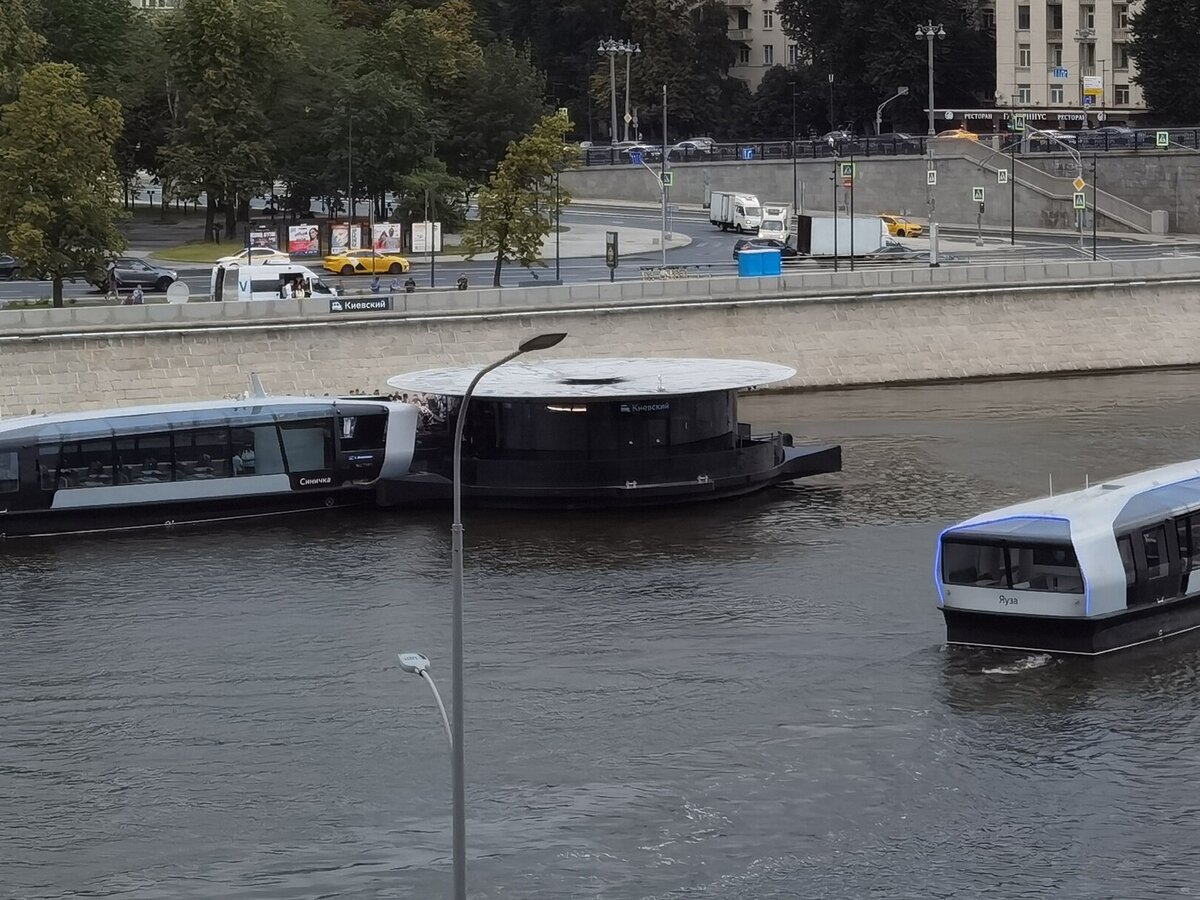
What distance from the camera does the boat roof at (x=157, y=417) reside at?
42.1 meters

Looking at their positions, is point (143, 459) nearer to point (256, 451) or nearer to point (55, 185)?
point (256, 451)

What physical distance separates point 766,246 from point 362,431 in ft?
120

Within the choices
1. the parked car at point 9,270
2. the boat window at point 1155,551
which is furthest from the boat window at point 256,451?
the parked car at point 9,270

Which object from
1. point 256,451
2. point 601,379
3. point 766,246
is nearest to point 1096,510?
point 601,379

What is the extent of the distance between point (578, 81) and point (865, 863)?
111091 millimetres

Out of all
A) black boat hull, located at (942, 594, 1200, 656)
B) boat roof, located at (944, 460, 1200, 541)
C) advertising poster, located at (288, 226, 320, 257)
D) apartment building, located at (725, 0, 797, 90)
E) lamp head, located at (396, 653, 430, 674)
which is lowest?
black boat hull, located at (942, 594, 1200, 656)

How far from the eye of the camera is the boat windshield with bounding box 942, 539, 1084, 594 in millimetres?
30252

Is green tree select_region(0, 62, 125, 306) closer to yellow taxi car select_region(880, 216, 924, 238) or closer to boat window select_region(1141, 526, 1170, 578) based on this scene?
yellow taxi car select_region(880, 216, 924, 238)

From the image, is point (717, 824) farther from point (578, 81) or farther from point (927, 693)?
point (578, 81)

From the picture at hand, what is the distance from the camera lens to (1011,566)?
100 ft

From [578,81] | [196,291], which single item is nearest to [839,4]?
[578,81]

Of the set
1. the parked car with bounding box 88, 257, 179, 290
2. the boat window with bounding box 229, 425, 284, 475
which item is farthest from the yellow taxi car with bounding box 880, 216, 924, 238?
the boat window with bounding box 229, 425, 284, 475

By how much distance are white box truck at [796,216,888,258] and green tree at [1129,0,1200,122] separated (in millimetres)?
30004

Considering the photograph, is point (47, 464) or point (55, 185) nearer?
point (47, 464)
